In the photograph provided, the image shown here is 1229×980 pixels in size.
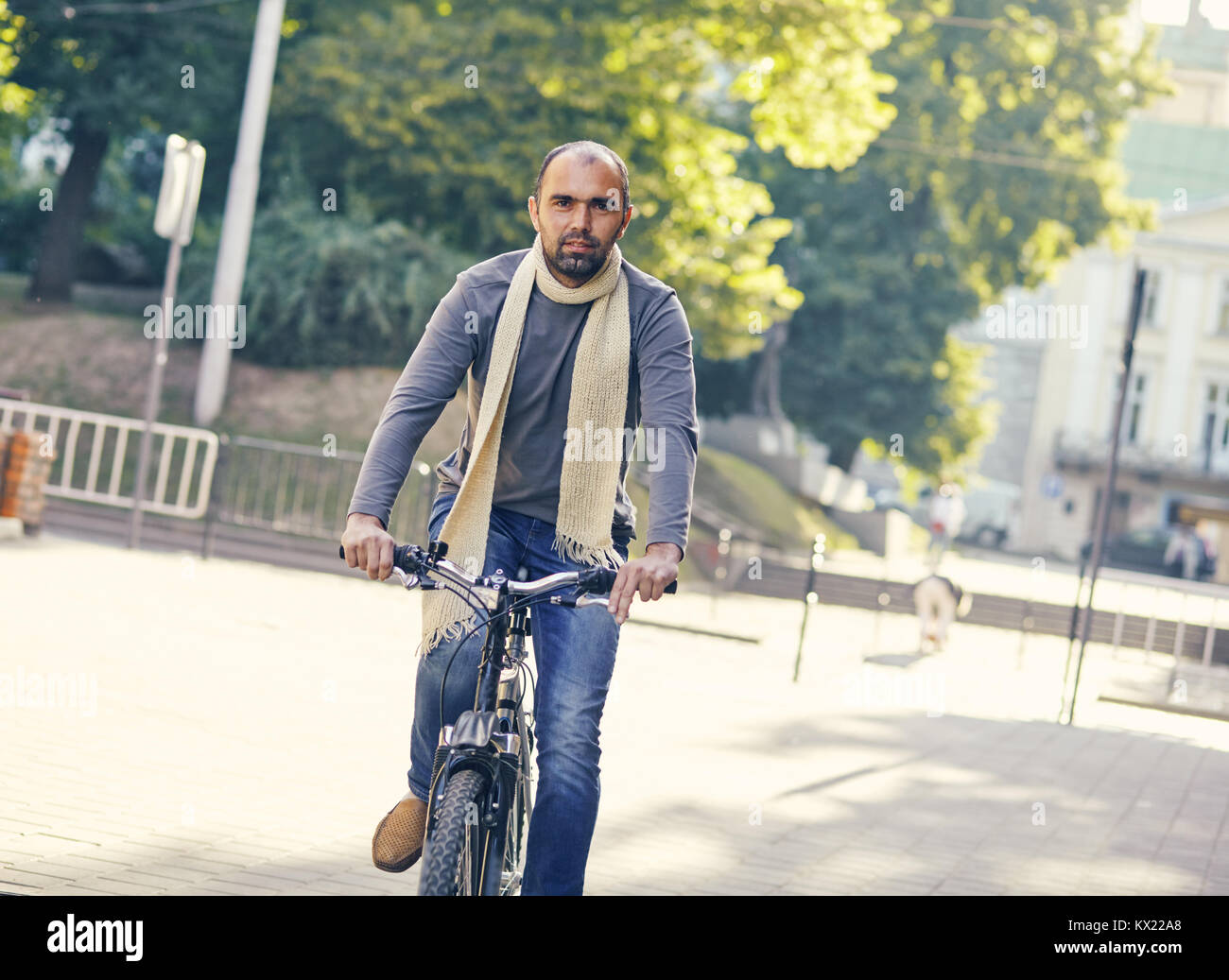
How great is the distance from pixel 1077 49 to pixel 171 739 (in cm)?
3316

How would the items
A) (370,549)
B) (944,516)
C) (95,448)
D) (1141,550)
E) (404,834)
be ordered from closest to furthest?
(370,549), (404,834), (95,448), (944,516), (1141,550)

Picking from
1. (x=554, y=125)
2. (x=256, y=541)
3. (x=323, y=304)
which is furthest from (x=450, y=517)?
(x=554, y=125)

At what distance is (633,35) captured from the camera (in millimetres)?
21859

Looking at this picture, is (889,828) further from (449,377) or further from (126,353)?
(126,353)

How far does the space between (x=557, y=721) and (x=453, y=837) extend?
0.60 meters

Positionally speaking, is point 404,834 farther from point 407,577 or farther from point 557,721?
point 407,577

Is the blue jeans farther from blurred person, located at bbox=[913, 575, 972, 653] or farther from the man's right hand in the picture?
blurred person, located at bbox=[913, 575, 972, 653]

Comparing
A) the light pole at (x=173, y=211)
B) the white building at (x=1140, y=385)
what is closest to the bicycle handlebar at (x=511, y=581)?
the light pole at (x=173, y=211)

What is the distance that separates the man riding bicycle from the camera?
3844 millimetres

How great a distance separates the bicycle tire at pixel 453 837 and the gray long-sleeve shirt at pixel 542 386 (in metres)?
0.76

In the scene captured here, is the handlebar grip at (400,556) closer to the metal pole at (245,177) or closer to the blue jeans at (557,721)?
the blue jeans at (557,721)

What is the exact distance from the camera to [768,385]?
37406 mm

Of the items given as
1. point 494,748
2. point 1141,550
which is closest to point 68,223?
point 494,748

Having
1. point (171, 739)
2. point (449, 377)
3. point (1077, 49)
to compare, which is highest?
point (1077, 49)
